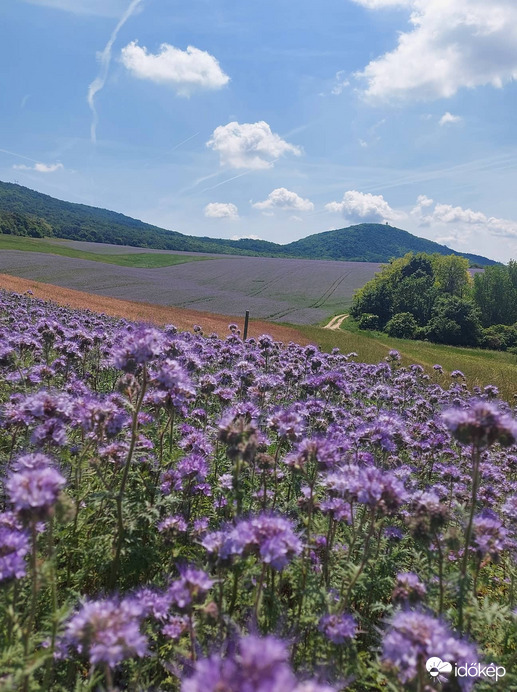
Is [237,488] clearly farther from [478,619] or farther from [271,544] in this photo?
[478,619]

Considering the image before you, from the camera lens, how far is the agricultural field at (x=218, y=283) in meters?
59.8

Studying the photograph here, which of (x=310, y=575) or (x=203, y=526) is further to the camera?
(x=203, y=526)

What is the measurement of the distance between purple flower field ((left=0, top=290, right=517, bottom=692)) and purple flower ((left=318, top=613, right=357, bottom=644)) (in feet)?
0.04

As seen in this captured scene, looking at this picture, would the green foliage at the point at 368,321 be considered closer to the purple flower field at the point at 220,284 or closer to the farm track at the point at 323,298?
the purple flower field at the point at 220,284

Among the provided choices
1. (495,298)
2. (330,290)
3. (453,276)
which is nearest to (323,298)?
(330,290)

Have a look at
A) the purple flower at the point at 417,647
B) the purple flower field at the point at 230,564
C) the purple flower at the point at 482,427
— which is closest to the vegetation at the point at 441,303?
the purple flower field at the point at 230,564

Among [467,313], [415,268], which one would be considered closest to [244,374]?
[467,313]

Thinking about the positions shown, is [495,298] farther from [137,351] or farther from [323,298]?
[137,351]

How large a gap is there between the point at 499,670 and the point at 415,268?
92.2 meters

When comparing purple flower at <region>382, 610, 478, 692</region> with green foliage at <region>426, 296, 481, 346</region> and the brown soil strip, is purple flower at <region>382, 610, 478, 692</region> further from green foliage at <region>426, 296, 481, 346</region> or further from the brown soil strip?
green foliage at <region>426, 296, 481, 346</region>

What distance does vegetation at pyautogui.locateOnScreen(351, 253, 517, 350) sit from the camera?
212 feet

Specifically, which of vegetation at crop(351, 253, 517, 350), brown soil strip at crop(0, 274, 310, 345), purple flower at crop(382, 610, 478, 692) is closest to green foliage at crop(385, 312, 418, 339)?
vegetation at crop(351, 253, 517, 350)

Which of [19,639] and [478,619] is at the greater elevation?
[478,619]

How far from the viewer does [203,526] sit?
13.3ft
